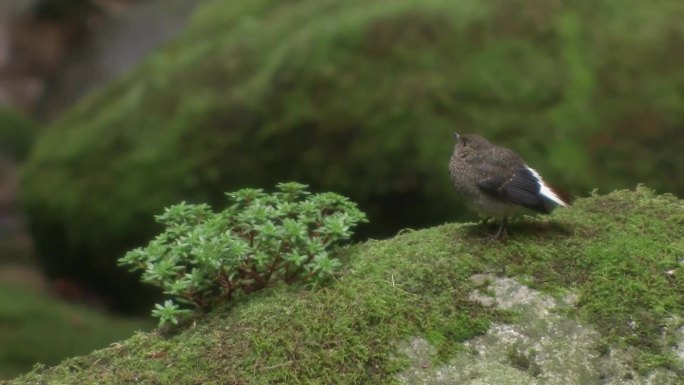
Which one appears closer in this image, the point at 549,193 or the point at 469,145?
the point at 549,193

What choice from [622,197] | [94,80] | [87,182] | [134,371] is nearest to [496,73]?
[622,197]

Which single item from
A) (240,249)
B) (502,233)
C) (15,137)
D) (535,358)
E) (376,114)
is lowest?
(535,358)

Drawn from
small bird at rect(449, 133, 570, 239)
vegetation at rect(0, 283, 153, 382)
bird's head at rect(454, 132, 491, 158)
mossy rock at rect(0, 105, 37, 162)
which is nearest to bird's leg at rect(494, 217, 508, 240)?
small bird at rect(449, 133, 570, 239)

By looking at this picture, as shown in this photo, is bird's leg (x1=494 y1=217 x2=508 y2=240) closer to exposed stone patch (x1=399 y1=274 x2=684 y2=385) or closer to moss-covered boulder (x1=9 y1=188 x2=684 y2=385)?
moss-covered boulder (x1=9 y1=188 x2=684 y2=385)

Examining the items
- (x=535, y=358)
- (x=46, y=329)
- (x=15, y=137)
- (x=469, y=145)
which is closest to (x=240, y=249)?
(x=535, y=358)

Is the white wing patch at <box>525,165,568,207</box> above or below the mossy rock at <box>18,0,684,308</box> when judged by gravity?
below

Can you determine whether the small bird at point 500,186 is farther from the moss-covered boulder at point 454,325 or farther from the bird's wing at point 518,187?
the moss-covered boulder at point 454,325

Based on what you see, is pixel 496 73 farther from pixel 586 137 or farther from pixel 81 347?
pixel 81 347

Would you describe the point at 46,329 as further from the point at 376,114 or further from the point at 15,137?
the point at 15,137
